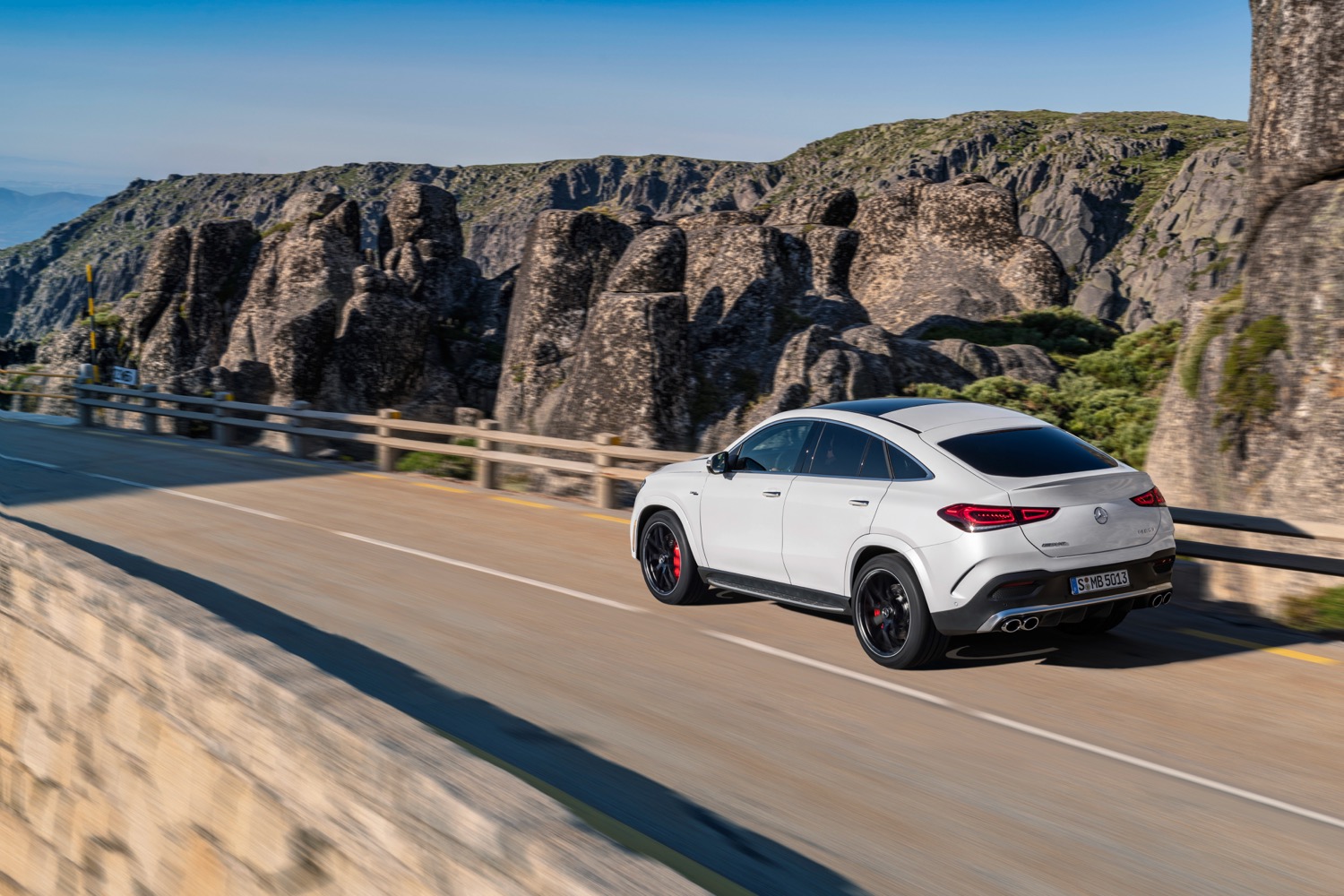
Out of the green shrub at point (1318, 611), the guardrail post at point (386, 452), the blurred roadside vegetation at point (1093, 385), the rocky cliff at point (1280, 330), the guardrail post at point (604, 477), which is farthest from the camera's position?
the blurred roadside vegetation at point (1093, 385)

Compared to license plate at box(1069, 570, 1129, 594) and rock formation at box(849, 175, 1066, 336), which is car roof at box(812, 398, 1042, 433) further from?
rock formation at box(849, 175, 1066, 336)

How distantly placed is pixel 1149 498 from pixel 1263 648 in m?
1.73

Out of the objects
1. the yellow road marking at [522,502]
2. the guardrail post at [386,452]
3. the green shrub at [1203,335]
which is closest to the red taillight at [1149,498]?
the green shrub at [1203,335]

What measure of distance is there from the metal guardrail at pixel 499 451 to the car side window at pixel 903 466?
10.2 feet

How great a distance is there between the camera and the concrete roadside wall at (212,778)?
3459 mm

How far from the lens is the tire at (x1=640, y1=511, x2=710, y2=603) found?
31.0 ft

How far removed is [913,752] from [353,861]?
3063mm

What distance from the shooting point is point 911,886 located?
14.9 feet

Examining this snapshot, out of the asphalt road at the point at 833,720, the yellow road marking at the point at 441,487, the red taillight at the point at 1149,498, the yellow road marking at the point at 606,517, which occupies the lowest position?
the yellow road marking at the point at 441,487

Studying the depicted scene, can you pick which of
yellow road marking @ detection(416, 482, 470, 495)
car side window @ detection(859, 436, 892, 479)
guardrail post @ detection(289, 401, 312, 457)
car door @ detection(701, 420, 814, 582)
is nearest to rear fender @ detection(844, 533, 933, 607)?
car side window @ detection(859, 436, 892, 479)

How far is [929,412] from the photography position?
816 cm

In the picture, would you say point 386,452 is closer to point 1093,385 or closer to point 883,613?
point 883,613

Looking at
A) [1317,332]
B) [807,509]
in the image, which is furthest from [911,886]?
[1317,332]

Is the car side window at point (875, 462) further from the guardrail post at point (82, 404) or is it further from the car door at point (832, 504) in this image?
the guardrail post at point (82, 404)
